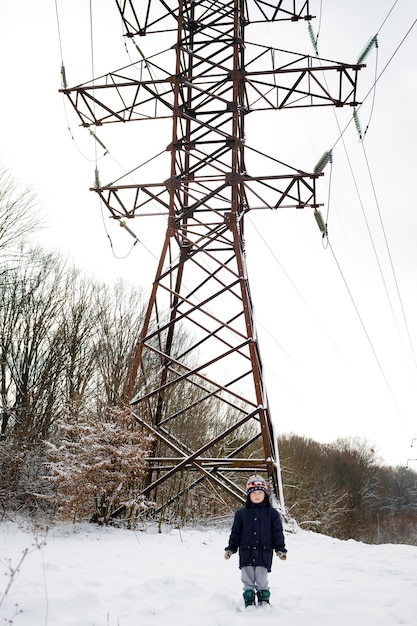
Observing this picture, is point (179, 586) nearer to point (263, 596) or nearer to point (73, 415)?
point (263, 596)

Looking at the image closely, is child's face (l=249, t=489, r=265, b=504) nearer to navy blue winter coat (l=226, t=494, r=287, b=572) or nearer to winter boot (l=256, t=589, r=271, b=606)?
navy blue winter coat (l=226, t=494, r=287, b=572)

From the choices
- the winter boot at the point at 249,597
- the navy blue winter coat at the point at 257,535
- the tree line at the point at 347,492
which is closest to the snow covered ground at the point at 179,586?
the winter boot at the point at 249,597

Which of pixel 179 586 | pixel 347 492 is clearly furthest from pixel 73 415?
pixel 347 492

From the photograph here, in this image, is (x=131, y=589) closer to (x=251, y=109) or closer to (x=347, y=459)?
(x=251, y=109)

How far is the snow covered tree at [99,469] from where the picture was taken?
793 centimetres

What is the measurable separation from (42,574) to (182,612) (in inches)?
56.9

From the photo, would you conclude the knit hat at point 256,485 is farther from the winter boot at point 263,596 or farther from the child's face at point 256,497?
the winter boot at point 263,596

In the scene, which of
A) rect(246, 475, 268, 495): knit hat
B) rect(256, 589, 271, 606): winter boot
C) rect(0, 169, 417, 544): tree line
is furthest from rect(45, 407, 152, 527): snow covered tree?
rect(256, 589, 271, 606): winter boot

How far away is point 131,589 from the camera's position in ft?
14.5

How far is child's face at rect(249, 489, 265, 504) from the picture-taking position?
4.77 meters

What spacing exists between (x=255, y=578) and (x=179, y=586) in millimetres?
760

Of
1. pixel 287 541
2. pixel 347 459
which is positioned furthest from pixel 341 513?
pixel 287 541

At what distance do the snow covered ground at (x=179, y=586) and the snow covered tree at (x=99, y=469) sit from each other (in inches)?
25.1

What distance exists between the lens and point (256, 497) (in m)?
4.78
